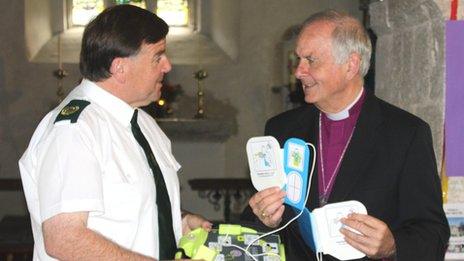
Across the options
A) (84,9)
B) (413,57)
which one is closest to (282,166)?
(413,57)

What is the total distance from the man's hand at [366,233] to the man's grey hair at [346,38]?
617 millimetres

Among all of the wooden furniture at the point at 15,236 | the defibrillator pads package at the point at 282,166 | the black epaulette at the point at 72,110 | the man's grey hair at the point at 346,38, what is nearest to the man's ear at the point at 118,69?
the black epaulette at the point at 72,110

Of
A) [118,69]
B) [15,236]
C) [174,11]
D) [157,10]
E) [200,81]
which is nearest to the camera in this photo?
[118,69]

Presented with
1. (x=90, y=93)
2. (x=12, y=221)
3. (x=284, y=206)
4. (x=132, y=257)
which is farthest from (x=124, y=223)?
(x=12, y=221)

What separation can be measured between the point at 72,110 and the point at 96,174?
8.8 inches

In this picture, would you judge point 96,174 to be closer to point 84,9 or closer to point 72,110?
point 72,110

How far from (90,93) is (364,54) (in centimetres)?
97

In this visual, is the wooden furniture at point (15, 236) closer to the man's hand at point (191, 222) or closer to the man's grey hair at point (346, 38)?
the man's hand at point (191, 222)

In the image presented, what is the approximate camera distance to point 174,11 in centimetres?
928

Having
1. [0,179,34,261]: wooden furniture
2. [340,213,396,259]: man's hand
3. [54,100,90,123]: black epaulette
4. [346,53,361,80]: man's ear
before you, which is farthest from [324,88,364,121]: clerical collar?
[0,179,34,261]: wooden furniture

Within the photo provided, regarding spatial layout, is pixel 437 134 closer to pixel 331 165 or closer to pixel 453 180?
pixel 453 180

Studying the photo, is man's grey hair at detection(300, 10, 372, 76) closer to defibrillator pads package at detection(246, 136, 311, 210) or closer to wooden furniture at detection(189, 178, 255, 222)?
defibrillator pads package at detection(246, 136, 311, 210)

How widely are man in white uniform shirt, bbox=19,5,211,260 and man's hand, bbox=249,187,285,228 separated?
0.28m

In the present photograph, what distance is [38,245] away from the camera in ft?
7.34
